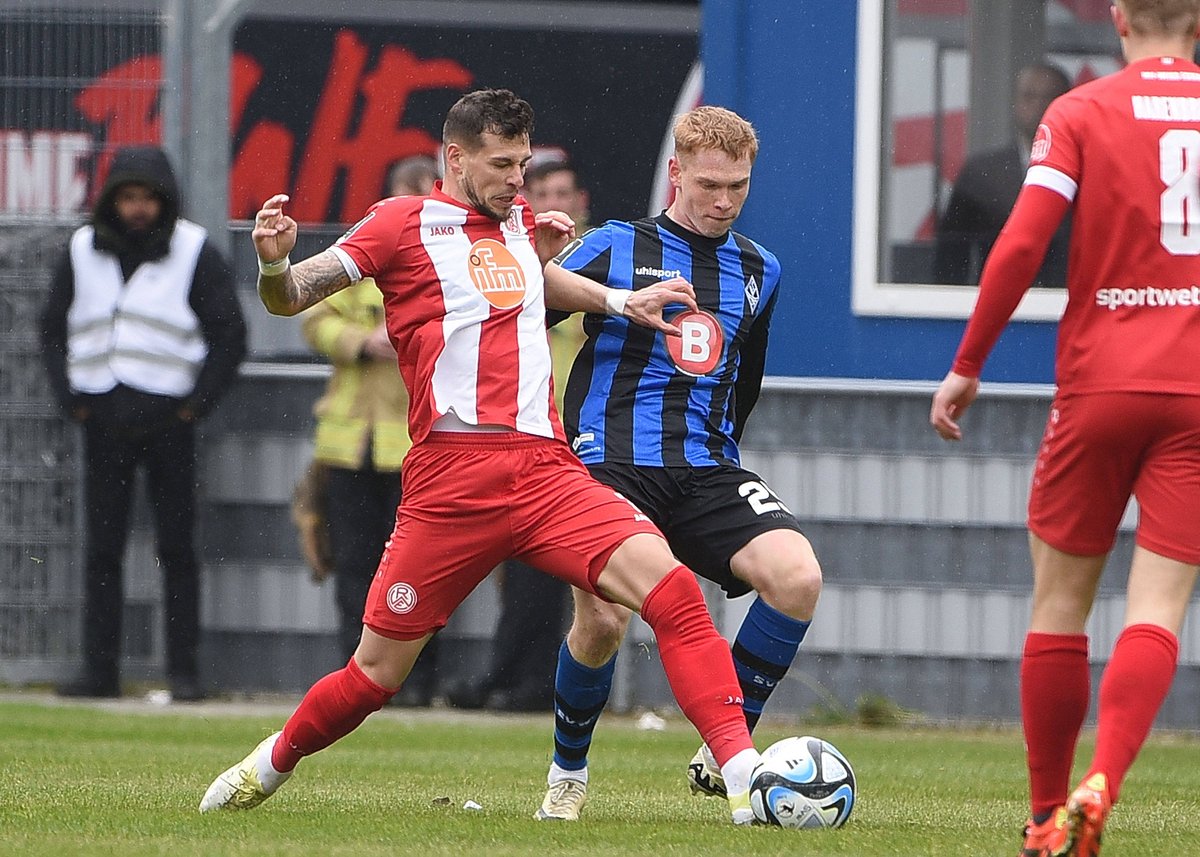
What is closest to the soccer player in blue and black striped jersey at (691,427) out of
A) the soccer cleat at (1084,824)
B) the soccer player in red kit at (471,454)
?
the soccer player in red kit at (471,454)

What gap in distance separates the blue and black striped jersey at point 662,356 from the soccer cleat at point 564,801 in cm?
97

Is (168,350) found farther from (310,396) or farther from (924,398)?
(924,398)

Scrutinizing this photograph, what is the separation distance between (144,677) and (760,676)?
5.14 metres

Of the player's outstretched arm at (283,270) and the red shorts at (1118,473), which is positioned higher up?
the player's outstretched arm at (283,270)

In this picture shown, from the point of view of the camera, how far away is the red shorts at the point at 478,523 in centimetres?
572

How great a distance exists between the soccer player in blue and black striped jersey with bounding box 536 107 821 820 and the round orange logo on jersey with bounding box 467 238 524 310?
355 mm

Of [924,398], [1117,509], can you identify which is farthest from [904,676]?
[1117,509]

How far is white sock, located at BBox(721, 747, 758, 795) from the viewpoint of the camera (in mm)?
5465

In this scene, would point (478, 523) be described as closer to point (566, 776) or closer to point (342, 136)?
point (566, 776)

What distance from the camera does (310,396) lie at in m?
10.8

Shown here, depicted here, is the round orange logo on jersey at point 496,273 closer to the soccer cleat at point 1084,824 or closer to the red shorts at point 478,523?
the red shorts at point 478,523

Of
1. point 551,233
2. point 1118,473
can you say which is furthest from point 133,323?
point 1118,473

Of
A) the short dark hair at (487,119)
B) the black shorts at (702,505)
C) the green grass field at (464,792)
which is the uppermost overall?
the short dark hair at (487,119)

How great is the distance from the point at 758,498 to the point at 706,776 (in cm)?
83
